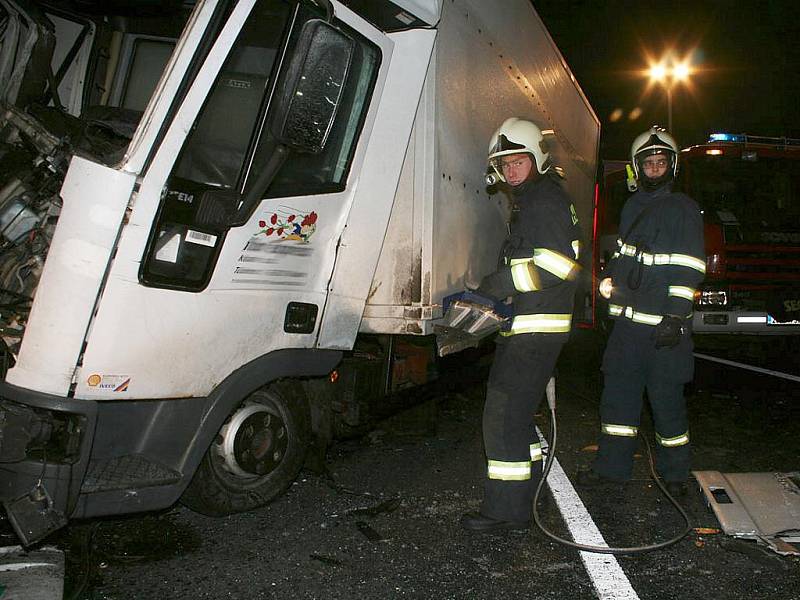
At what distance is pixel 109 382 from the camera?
2.84 meters

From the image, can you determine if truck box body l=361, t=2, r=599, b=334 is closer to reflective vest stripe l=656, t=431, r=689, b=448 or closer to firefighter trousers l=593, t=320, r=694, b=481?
firefighter trousers l=593, t=320, r=694, b=481

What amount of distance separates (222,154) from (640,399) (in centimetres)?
272

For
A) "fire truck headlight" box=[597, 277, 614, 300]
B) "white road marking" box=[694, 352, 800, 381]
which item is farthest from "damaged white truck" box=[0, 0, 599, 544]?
"white road marking" box=[694, 352, 800, 381]

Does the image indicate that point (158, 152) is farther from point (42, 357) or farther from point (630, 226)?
point (630, 226)

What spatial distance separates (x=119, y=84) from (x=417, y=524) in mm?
3338

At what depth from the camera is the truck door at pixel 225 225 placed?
112 inches

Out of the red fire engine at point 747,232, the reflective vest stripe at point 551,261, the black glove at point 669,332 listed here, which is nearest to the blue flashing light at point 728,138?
the red fire engine at point 747,232

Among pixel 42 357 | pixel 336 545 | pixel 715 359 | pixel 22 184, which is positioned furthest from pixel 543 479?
pixel 715 359

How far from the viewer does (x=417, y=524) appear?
3.71 metres

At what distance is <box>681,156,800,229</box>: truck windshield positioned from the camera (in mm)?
8469

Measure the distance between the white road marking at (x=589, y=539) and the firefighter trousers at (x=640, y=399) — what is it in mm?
281

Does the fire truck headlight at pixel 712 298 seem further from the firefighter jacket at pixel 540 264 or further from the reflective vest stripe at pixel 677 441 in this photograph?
the firefighter jacket at pixel 540 264

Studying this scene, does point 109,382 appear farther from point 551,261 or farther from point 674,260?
point 674,260

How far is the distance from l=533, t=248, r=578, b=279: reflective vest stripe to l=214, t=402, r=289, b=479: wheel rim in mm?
1539
